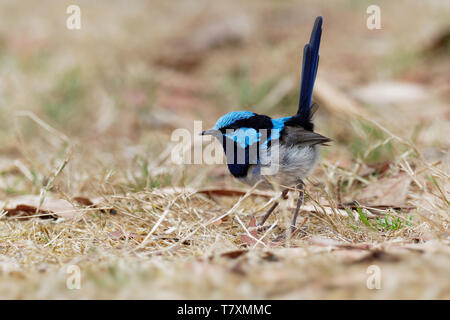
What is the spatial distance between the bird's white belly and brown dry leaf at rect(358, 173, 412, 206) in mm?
475

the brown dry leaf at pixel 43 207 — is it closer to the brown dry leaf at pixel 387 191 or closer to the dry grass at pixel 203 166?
the dry grass at pixel 203 166

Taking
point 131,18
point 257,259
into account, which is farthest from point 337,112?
point 131,18

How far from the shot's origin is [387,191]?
306 cm

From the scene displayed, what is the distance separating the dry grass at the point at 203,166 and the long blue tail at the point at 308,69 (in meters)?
0.41

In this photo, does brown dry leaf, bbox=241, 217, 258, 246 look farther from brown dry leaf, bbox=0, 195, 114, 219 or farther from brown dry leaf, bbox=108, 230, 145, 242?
brown dry leaf, bbox=0, 195, 114, 219

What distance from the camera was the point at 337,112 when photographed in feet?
16.1

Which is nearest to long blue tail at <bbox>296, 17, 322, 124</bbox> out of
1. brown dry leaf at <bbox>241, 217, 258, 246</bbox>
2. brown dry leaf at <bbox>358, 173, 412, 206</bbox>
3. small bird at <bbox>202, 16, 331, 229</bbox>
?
small bird at <bbox>202, 16, 331, 229</bbox>

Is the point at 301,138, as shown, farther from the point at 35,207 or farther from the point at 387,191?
the point at 35,207

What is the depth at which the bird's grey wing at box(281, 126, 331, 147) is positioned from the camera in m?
2.80

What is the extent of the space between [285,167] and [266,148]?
15 cm

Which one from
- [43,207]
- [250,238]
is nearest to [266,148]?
[250,238]

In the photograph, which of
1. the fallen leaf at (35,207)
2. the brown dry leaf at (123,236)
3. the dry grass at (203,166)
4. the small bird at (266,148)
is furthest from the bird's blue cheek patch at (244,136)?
the fallen leaf at (35,207)
